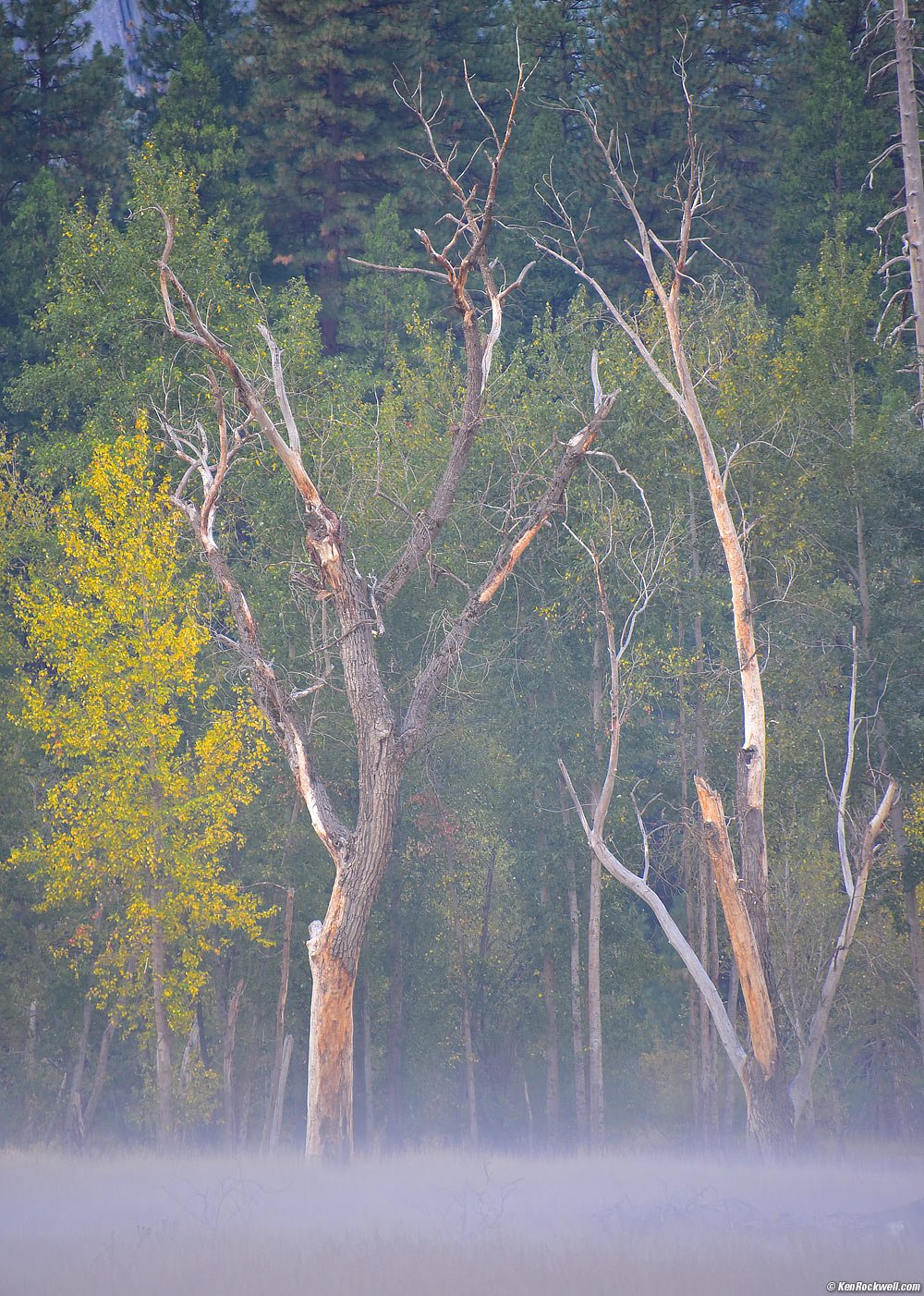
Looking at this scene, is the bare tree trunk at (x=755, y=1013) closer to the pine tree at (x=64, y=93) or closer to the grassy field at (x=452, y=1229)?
the grassy field at (x=452, y=1229)

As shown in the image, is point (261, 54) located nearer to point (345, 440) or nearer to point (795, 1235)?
point (345, 440)

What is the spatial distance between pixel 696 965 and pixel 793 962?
25.0ft

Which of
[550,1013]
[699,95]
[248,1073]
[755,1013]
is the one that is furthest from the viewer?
[699,95]

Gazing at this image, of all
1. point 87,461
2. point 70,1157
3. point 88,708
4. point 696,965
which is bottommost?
point 70,1157

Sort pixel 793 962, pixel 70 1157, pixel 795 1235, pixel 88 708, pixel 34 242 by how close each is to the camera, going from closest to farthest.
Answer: pixel 795 1235
pixel 70 1157
pixel 88 708
pixel 793 962
pixel 34 242

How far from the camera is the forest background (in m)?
18.4

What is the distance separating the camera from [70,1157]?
15.8 metres

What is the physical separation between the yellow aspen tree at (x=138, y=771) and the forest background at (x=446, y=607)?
8cm

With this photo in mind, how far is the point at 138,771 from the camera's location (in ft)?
59.1

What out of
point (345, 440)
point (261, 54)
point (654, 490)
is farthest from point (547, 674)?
point (261, 54)

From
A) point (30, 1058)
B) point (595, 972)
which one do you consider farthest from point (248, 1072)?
point (595, 972)

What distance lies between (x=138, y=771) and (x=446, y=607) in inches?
249

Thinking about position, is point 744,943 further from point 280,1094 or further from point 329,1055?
point 280,1094

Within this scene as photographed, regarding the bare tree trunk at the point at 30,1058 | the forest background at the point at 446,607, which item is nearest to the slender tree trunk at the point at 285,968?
the forest background at the point at 446,607
